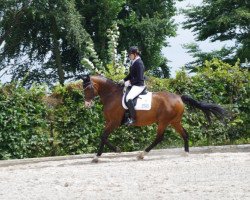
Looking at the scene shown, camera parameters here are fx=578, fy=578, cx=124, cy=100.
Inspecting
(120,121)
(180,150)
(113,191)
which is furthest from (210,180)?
(180,150)

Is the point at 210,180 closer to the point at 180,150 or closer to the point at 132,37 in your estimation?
the point at 180,150

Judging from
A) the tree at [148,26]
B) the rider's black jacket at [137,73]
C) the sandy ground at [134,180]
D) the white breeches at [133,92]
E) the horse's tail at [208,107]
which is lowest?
the sandy ground at [134,180]

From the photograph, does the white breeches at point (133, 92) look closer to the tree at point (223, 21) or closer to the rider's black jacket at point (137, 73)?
the rider's black jacket at point (137, 73)

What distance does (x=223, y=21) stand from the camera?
28.8 m

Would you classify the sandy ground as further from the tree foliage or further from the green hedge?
the tree foliage

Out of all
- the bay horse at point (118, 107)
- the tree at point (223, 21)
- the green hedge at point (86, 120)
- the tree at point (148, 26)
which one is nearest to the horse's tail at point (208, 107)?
the green hedge at point (86, 120)

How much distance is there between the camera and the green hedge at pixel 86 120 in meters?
16.3

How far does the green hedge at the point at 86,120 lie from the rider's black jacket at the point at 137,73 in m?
2.96

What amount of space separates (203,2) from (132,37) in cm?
861

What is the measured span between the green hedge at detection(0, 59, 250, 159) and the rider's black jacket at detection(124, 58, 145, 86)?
2962 millimetres

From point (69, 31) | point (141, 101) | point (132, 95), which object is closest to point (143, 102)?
point (141, 101)

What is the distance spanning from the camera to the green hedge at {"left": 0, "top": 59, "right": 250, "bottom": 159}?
16.3m

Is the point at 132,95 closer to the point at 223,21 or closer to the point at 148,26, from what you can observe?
the point at 223,21

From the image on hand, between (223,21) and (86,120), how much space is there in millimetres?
13783
